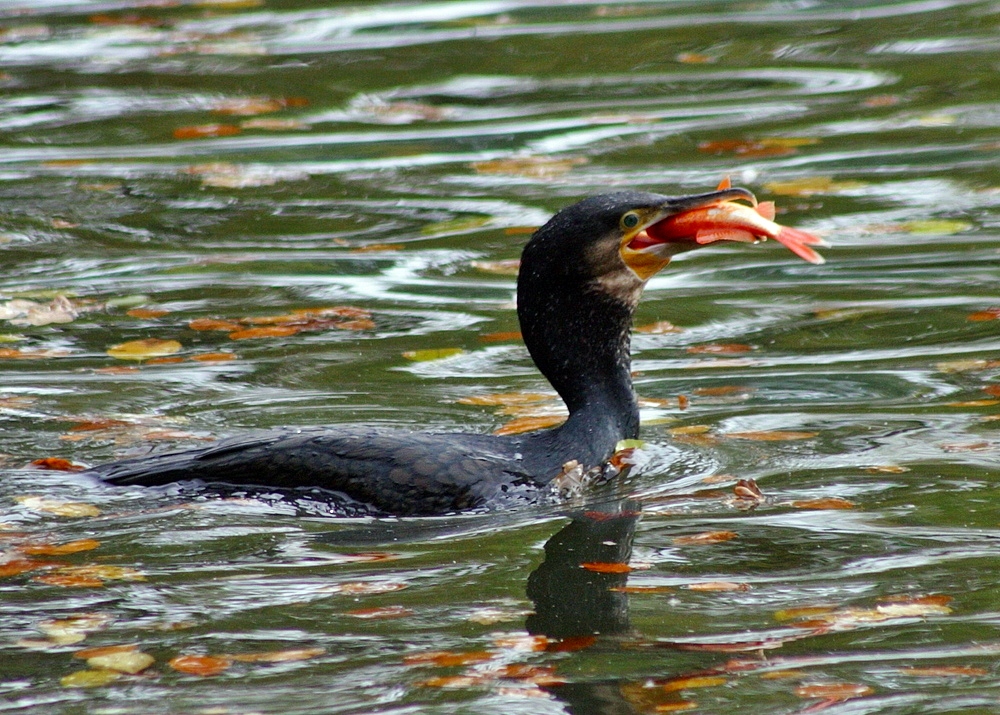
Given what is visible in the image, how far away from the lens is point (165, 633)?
518 cm

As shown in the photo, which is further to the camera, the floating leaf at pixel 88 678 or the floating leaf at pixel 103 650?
the floating leaf at pixel 103 650

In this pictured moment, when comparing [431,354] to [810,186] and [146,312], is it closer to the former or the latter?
[146,312]

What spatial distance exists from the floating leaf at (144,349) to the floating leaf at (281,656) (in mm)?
3978

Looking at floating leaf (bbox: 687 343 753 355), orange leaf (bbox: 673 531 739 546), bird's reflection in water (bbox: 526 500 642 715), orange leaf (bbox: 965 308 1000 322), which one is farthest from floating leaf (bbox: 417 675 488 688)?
orange leaf (bbox: 965 308 1000 322)

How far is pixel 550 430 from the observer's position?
22.2ft

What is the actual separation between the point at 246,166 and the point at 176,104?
2.25 metres

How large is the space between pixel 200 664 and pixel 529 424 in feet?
9.50

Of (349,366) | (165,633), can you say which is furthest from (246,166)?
(165,633)

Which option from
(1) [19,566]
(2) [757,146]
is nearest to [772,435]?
(1) [19,566]

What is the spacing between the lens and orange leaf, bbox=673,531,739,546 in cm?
595

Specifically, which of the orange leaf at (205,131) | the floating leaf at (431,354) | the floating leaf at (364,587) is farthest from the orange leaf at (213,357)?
the orange leaf at (205,131)

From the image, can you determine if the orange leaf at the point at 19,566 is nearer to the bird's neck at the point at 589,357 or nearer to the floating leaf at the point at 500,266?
the bird's neck at the point at 589,357

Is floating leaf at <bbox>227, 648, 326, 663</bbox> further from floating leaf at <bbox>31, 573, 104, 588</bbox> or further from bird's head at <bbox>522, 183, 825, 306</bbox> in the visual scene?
bird's head at <bbox>522, 183, 825, 306</bbox>

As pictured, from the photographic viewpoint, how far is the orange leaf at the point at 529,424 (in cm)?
747
